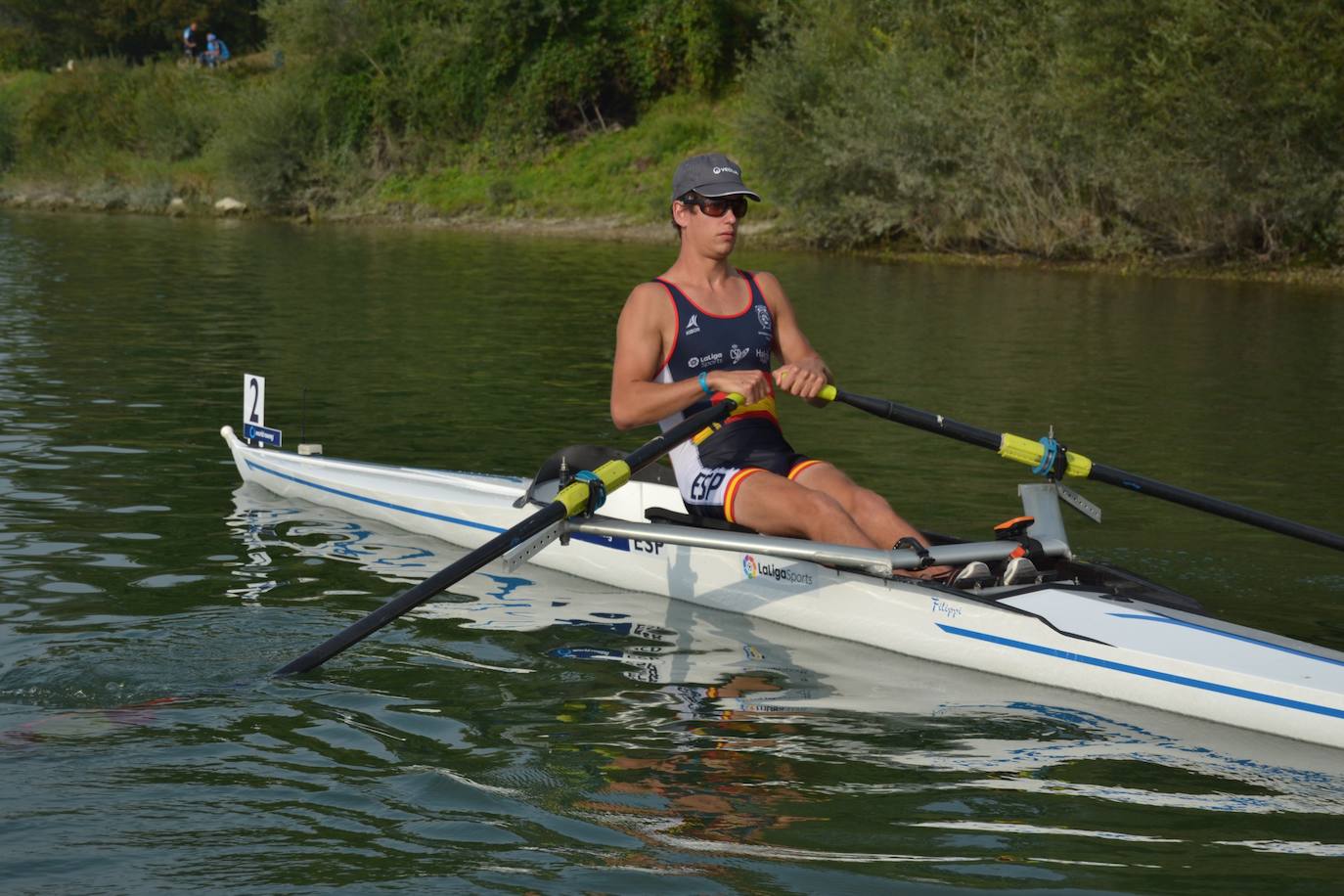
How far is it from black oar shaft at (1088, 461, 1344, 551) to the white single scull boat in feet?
0.96

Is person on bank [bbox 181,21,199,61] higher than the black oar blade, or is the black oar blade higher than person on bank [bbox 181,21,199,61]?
person on bank [bbox 181,21,199,61]

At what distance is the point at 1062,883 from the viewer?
160 inches

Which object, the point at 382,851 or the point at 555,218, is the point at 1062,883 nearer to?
the point at 382,851

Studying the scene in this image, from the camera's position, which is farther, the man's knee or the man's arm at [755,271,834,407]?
the man's arm at [755,271,834,407]

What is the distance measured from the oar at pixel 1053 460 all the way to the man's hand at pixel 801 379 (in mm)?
75

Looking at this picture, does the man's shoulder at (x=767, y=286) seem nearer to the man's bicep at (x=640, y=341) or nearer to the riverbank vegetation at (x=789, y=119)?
the man's bicep at (x=640, y=341)

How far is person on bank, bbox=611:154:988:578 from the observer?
631 centimetres

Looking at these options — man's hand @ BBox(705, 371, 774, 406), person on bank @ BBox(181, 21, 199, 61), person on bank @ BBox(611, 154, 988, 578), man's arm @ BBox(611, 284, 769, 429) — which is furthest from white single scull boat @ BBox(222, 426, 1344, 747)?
person on bank @ BBox(181, 21, 199, 61)

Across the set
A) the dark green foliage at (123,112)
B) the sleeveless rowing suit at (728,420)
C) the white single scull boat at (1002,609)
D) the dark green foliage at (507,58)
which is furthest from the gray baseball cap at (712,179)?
the dark green foliage at (123,112)

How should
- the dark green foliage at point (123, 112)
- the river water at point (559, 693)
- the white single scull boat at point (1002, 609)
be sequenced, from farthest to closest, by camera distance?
the dark green foliage at point (123, 112)
the white single scull boat at point (1002, 609)
the river water at point (559, 693)

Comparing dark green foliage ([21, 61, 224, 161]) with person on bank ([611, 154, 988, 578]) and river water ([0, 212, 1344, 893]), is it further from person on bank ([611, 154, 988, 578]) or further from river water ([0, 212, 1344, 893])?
person on bank ([611, 154, 988, 578])

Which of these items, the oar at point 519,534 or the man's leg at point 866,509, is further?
the man's leg at point 866,509

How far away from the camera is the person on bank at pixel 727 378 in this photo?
6.31 meters

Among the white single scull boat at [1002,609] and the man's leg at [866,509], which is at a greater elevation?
the man's leg at [866,509]
